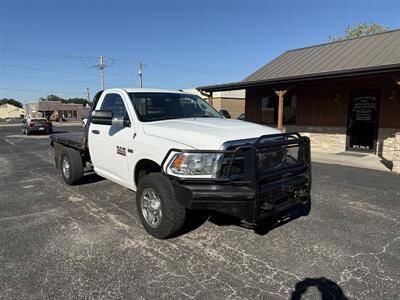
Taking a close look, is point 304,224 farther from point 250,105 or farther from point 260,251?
point 250,105

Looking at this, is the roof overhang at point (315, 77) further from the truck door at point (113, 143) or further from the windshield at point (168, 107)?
the truck door at point (113, 143)

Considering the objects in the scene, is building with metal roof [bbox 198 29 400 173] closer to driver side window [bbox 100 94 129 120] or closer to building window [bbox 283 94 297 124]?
building window [bbox 283 94 297 124]

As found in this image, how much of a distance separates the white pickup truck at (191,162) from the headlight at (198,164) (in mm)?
11

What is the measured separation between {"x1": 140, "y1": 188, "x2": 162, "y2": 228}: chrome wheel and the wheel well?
0.36 m

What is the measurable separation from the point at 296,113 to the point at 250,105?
276 centimetres

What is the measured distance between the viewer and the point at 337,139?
1270 cm

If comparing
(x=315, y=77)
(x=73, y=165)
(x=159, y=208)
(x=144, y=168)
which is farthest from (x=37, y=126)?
(x=159, y=208)

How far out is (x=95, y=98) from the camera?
5.93m

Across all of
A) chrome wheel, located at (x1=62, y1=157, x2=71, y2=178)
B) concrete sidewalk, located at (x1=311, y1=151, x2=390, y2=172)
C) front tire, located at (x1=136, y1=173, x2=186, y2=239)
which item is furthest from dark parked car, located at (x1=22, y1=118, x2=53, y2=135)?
front tire, located at (x1=136, y1=173, x2=186, y2=239)

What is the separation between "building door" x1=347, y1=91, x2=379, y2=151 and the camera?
11.4 metres

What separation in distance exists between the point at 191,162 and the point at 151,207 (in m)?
0.98

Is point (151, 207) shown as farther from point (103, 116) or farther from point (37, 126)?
point (37, 126)

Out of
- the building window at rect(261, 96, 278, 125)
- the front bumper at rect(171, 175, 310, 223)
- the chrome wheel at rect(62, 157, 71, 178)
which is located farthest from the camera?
the building window at rect(261, 96, 278, 125)

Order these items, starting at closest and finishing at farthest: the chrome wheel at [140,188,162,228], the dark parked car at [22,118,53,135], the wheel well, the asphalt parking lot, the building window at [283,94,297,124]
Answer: the asphalt parking lot, the chrome wheel at [140,188,162,228], the wheel well, the building window at [283,94,297,124], the dark parked car at [22,118,53,135]
